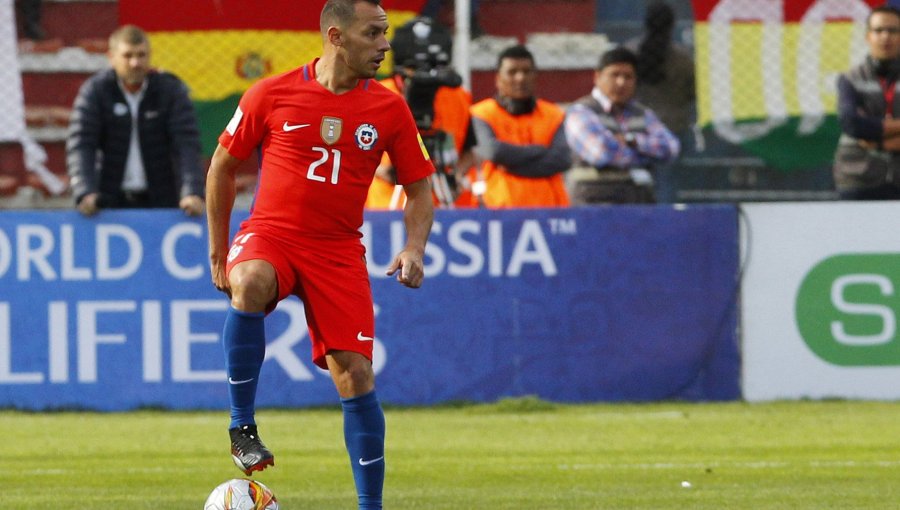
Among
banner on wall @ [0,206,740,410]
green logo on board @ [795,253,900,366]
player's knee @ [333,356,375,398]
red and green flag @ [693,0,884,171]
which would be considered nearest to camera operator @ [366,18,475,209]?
banner on wall @ [0,206,740,410]

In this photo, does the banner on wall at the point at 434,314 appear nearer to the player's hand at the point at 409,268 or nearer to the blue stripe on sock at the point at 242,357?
the blue stripe on sock at the point at 242,357

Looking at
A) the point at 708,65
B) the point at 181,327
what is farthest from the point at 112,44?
the point at 708,65

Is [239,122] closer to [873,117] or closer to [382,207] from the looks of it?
[382,207]

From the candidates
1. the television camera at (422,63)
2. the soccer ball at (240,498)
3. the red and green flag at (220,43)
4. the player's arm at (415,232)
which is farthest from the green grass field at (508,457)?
the red and green flag at (220,43)

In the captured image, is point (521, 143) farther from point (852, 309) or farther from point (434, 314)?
point (852, 309)

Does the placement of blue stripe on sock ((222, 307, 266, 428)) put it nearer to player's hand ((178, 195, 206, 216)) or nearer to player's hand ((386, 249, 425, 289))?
player's hand ((386, 249, 425, 289))

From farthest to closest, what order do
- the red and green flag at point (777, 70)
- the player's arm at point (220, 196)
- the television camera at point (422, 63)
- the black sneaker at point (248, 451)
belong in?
the red and green flag at point (777, 70) < the television camera at point (422, 63) < the player's arm at point (220, 196) < the black sneaker at point (248, 451)

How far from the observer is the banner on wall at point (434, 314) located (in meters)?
12.0

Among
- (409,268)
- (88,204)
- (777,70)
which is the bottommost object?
(88,204)

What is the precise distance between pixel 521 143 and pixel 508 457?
3470mm

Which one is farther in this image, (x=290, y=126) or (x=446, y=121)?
(x=446, y=121)

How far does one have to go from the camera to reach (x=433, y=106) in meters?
12.3

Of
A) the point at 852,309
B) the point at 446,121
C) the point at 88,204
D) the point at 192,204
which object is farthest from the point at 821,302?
the point at 88,204

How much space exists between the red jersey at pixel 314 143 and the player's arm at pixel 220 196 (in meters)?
0.06
